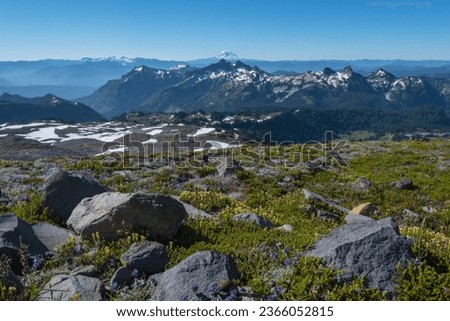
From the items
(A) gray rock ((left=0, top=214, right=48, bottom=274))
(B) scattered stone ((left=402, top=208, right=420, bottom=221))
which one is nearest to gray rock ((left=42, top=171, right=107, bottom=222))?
(A) gray rock ((left=0, top=214, right=48, bottom=274))

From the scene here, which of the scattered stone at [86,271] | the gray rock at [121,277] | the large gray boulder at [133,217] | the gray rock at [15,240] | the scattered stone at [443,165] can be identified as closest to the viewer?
the gray rock at [121,277]

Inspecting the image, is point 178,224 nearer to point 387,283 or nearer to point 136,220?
point 136,220

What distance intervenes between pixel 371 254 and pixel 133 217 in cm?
576

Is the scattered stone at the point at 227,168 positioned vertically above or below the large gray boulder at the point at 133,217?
below

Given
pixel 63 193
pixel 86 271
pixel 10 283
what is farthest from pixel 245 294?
pixel 63 193

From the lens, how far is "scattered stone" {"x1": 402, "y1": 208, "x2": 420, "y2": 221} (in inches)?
700

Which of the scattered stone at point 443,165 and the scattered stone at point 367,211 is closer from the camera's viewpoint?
the scattered stone at point 367,211

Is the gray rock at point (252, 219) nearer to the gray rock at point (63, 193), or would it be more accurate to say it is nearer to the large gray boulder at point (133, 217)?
the large gray boulder at point (133, 217)

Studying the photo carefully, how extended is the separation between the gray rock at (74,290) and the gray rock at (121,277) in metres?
0.43

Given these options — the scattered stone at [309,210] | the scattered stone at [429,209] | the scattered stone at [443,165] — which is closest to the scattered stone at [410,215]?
the scattered stone at [429,209]

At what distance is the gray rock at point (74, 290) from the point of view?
6.40m

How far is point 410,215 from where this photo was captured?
18.2 meters
